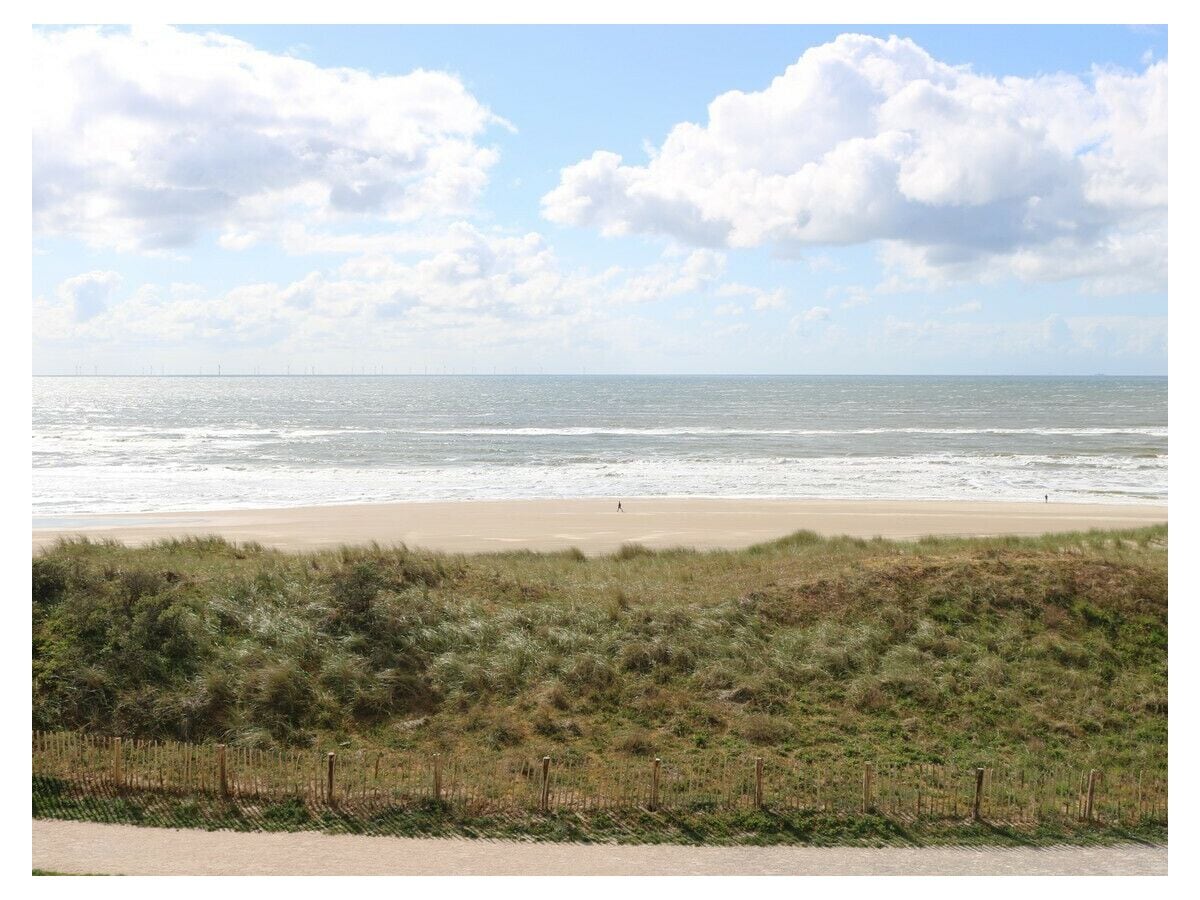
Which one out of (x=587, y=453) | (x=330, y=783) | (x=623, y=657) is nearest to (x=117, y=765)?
(x=330, y=783)

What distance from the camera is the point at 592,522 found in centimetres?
3450

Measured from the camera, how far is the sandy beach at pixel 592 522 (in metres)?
30.4

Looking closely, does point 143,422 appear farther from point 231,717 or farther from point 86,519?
point 231,717

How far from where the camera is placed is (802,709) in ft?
49.3

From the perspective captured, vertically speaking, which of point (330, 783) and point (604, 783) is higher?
point (330, 783)

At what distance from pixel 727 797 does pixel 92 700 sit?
377 inches

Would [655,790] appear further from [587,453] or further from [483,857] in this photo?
[587,453]

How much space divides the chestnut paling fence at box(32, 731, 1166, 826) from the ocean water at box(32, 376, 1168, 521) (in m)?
27.1

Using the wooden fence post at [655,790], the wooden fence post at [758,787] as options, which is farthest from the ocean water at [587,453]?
the wooden fence post at [758,787]

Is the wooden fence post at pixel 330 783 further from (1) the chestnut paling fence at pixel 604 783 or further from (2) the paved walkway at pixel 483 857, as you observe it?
(2) the paved walkway at pixel 483 857

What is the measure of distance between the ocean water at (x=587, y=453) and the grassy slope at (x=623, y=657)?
22109mm

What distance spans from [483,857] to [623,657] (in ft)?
19.5

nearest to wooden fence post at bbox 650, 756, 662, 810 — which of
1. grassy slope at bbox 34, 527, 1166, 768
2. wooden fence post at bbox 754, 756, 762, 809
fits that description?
wooden fence post at bbox 754, 756, 762, 809
